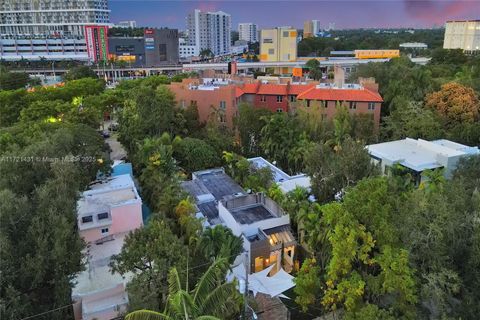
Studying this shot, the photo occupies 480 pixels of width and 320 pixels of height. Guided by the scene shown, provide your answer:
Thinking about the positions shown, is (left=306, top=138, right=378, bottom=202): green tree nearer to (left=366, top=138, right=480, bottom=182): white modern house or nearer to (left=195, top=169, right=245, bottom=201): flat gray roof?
(left=366, top=138, right=480, bottom=182): white modern house

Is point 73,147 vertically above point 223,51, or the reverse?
point 223,51

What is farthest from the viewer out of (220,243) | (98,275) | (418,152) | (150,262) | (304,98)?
(304,98)

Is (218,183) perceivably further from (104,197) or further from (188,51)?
(188,51)

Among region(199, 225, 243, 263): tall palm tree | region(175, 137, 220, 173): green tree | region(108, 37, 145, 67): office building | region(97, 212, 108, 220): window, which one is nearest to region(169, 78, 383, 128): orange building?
region(175, 137, 220, 173): green tree

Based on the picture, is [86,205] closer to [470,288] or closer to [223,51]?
[470,288]

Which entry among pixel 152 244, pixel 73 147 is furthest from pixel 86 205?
pixel 152 244

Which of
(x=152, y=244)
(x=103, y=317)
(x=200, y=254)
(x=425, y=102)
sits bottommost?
(x=103, y=317)

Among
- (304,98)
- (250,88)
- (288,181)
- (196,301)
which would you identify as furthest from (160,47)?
(196,301)
